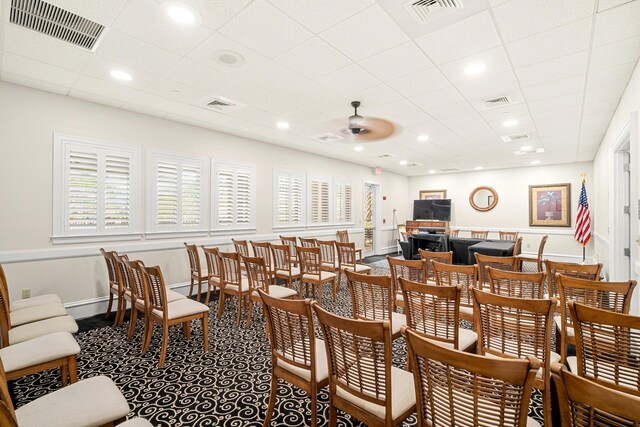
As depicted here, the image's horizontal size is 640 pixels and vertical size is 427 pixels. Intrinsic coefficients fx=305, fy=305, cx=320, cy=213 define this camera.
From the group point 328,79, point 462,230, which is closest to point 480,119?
point 328,79

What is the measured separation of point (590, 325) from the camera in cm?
164

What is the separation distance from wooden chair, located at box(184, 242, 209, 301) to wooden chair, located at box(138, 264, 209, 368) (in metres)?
1.31

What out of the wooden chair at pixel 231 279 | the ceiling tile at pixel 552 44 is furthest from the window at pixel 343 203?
the ceiling tile at pixel 552 44

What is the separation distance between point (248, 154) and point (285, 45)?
3610 mm

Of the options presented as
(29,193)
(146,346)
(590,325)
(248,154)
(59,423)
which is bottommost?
(146,346)

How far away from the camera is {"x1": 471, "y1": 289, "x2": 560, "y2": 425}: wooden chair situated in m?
1.71

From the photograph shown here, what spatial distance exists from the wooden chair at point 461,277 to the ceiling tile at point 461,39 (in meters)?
1.95

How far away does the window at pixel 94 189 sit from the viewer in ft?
12.9

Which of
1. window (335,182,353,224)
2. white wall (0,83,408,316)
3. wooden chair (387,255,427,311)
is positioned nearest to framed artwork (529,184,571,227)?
window (335,182,353,224)

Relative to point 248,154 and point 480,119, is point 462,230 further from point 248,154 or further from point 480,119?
point 248,154

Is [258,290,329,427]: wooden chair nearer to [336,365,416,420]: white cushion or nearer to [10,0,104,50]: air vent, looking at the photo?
[336,365,416,420]: white cushion

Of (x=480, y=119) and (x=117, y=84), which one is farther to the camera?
(x=480, y=119)

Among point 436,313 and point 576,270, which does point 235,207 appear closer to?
point 436,313

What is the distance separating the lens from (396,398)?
1551mm
